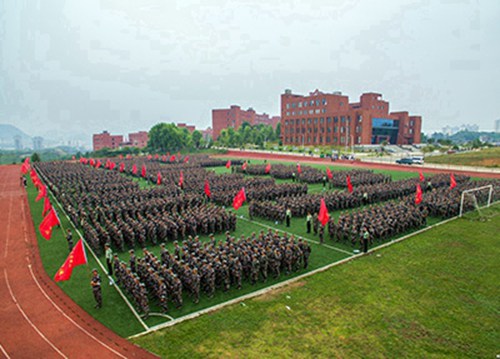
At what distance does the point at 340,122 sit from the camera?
232 ft

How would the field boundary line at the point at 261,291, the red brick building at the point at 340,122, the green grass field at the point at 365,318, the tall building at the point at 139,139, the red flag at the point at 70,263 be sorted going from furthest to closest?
the tall building at the point at 139,139, the red brick building at the point at 340,122, the red flag at the point at 70,263, the field boundary line at the point at 261,291, the green grass field at the point at 365,318

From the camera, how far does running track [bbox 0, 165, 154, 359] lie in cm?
714

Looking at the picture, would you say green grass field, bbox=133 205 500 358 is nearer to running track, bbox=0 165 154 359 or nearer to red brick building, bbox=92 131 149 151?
running track, bbox=0 165 154 359

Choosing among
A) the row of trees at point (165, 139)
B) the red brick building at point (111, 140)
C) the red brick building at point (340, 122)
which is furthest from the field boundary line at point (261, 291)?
the red brick building at point (111, 140)

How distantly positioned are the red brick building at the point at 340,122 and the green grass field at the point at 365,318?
57.4 metres

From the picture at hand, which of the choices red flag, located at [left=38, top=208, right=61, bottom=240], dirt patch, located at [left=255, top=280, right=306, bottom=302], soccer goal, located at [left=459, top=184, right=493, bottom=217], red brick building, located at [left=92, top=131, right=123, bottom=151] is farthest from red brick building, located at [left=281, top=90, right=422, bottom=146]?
red brick building, located at [left=92, top=131, right=123, bottom=151]

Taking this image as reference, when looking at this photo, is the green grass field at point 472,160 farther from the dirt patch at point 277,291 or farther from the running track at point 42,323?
the running track at point 42,323

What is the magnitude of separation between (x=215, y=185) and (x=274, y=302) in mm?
15963

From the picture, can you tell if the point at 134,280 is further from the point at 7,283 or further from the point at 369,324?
the point at 369,324

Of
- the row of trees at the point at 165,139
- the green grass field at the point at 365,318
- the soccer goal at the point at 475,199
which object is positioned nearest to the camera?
the green grass field at the point at 365,318

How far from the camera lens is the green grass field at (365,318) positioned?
7.04m

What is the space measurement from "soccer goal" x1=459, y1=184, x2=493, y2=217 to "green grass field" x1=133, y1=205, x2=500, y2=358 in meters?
7.23

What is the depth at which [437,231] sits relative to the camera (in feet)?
50.0

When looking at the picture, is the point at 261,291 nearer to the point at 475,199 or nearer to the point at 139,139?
the point at 475,199
